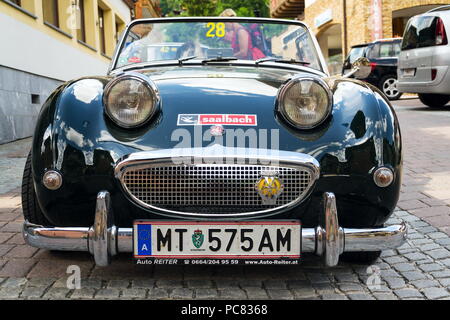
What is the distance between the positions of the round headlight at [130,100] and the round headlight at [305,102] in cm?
60

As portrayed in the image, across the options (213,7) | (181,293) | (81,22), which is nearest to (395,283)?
(181,293)

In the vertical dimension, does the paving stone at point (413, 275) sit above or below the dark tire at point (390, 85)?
below

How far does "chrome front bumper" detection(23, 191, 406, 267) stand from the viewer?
2.21 meters

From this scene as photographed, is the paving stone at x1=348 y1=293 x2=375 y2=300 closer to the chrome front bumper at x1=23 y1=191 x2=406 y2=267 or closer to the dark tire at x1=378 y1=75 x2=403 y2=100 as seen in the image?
the chrome front bumper at x1=23 y1=191 x2=406 y2=267

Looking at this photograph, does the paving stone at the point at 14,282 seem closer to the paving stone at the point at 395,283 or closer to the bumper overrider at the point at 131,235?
the bumper overrider at the point at 131,235

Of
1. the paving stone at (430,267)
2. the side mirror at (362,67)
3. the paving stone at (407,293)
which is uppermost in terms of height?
the side mirror at (362,67)

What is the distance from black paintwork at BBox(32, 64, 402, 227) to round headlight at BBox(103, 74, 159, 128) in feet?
0.15

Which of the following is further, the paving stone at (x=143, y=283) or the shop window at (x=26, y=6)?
the shop window at (x=26, y=6)

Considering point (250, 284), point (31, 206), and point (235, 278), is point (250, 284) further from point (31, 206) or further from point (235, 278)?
point (31, 206)

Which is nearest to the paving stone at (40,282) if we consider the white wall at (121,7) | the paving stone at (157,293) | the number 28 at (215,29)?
the paving stone at (157,293)

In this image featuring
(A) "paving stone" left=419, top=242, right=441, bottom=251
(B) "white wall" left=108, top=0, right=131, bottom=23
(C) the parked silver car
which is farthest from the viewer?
(B) "white wall" left=108, top=0, right=131, bottom=23

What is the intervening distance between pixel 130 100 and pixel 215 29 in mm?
1581

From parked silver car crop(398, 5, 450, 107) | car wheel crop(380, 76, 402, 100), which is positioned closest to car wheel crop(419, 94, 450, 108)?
parked silver car crop(398, 5, 450, 107)

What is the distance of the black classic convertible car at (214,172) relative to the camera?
7.34 feet
